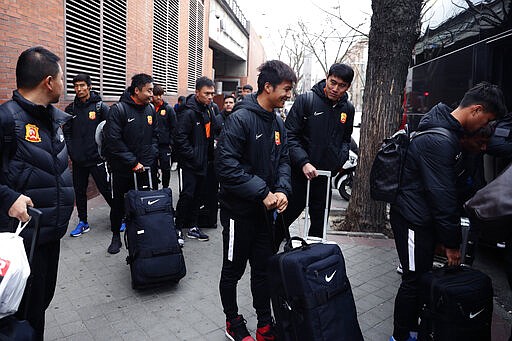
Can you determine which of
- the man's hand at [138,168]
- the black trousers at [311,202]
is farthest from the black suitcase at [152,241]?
the black trousers at [311,202]

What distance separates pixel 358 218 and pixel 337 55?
1740 centimetres

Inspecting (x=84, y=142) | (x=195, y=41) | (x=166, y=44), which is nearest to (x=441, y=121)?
(x=84, y=142)

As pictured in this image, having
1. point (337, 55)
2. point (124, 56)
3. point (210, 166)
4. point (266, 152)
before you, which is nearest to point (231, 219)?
point (266, 152)

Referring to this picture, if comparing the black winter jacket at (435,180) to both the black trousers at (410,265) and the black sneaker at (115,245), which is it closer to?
the black trousers at (410,265)

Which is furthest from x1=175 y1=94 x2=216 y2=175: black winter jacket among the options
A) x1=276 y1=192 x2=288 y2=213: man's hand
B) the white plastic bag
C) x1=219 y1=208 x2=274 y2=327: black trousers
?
the white plastic bag

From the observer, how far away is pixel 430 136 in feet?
9.43

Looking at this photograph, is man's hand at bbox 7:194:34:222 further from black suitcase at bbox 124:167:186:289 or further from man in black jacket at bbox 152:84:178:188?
man in black jacket at bbox 152:84:178:188

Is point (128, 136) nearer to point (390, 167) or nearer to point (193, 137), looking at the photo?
point (193, 137)

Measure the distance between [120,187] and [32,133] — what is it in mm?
2616

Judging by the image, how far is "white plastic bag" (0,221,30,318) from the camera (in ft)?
6.63

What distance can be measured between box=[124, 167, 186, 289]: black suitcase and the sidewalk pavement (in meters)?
0.19

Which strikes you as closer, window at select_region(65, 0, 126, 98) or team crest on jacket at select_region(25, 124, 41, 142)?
team crest on jacket at select_region(25, 124, 41, 142)

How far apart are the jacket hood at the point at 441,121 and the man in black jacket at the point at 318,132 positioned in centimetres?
120

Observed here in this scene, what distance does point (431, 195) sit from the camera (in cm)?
284
